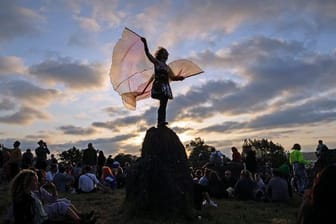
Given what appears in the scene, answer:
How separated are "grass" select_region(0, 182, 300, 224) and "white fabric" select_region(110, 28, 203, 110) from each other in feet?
10.7

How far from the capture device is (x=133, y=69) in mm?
12477

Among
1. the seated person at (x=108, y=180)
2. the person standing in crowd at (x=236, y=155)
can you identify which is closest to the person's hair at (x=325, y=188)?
the seated person at (x=108, y=180)

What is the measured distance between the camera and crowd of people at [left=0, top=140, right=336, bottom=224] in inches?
302

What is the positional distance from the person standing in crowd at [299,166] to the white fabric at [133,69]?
8526mm

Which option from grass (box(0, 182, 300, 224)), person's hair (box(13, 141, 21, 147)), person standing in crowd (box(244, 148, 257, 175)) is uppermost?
person's hair (box(13, 141, 21, 147))

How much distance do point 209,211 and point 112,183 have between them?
7.58 meters

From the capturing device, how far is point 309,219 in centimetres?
365

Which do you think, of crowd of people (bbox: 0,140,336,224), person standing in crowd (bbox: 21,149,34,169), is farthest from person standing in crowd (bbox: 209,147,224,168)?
person standing in crowd (bbox: 21,149,34,169)

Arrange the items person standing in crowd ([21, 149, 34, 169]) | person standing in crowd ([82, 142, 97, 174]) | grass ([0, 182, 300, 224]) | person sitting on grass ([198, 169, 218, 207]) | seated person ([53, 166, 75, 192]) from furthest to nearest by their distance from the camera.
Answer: person standing in crowd ([82, 142, 97, 174]), person standing in crowd ([21, 149, 34, 169]), seated person ([53, 166, 75, 192]), person sitting on grass ([198, 169, 218, 207]), grass ([0, 182, 300, 224])

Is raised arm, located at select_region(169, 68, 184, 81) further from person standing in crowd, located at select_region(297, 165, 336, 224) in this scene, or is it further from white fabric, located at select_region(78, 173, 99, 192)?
person standing in crowd, located at select_region(297, 165, 336, 224)

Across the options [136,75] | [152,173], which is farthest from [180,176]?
[136,75]

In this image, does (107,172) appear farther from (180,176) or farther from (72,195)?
(180,176)

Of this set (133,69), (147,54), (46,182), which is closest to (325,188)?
(147,54)

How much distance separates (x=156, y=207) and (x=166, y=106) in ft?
9.32
